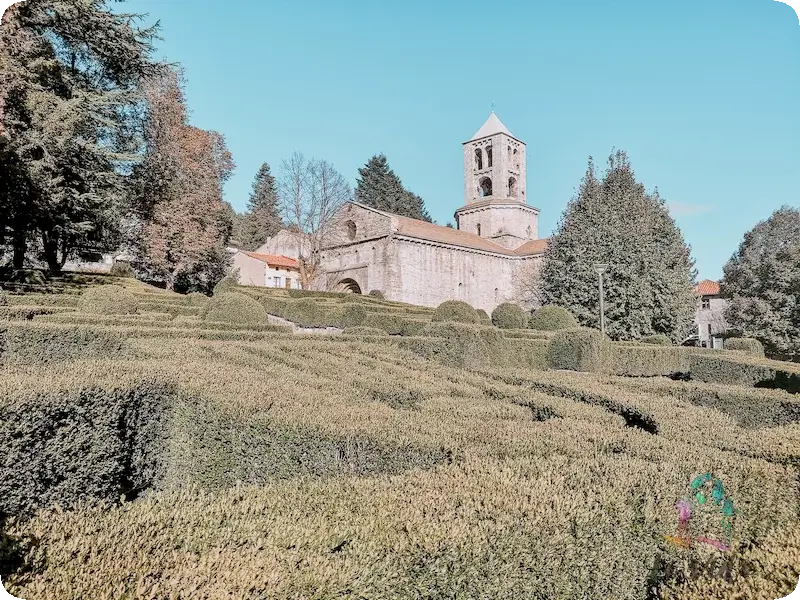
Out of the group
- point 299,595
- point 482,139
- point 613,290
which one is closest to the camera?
point 299,595

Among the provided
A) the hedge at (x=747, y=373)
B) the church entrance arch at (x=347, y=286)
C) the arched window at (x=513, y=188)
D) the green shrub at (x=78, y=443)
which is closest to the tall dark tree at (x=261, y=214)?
the church entrance arch at (x=347, y=286)

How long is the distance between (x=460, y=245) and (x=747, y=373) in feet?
93.6

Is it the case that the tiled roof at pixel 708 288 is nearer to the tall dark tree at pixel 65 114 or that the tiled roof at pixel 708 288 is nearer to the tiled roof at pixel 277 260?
the tiled roof at pixel 277 260

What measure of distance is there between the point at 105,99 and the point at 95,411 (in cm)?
1691

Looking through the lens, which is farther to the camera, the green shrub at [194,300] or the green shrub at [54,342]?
the green shrub at [194,300]

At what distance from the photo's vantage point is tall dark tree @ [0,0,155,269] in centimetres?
1555

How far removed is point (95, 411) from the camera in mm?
4508

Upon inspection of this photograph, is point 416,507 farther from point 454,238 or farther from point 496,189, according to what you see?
point 496,189

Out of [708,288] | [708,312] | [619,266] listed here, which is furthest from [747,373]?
[708,288]

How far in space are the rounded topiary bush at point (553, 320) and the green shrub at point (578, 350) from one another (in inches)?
207

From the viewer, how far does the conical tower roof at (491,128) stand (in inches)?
1917

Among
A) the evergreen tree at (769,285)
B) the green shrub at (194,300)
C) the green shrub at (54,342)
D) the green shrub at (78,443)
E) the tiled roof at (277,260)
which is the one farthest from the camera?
the tiled roof at (277,260)

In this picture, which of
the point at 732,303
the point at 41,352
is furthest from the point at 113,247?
the point at 732,303

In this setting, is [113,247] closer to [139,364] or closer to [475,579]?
[139,364]
